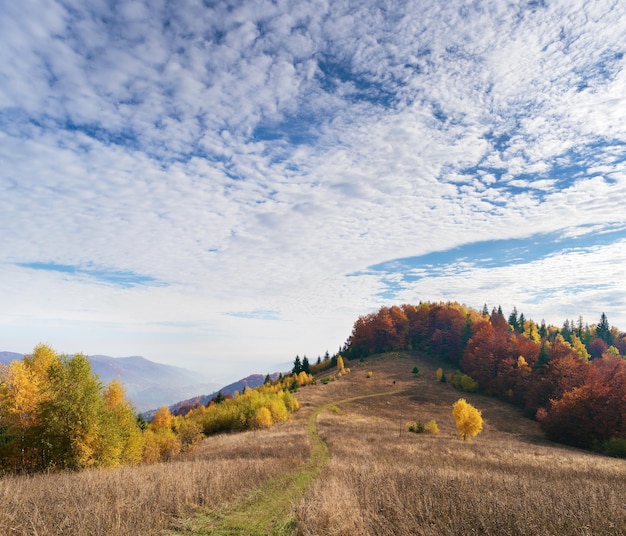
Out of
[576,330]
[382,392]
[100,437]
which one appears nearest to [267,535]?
[100,437]

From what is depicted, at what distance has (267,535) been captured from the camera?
9.96 m

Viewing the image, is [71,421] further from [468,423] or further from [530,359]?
[530,359]

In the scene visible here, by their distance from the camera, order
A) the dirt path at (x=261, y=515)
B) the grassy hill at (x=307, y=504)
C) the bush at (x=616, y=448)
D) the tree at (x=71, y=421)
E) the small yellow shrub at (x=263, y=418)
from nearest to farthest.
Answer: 1. the grassy hill at (x=307, y=504)
2. the dirt path at (x=261, y=515)
3. the tree at (x=71, y=421)
4. the bush at (x=616, y=448)
5. the small yellow shrub at (x=263, y=418)

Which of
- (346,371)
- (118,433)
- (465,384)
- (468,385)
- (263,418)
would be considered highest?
(118,433)

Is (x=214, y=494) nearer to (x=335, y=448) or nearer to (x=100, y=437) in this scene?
(x=335, y=448)

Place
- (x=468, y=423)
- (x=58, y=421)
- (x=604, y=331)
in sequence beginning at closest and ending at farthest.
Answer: (x=58, y=421)
(x=468, y=423)
(x=604, y=331)

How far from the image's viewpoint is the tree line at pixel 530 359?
6144 cm

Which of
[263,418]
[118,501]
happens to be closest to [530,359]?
[263,418]

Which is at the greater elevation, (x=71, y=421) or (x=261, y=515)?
(x=71, y=421)

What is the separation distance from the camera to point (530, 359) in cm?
9350

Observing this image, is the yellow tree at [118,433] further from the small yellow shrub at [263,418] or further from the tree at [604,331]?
the tree at [604,331]

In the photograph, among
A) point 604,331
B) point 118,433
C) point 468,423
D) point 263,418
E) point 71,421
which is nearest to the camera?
point 71,421

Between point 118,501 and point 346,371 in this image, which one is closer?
point 118,501

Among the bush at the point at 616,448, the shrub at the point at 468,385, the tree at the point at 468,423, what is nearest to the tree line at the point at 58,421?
the tree at the point at 468,423
